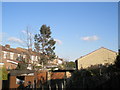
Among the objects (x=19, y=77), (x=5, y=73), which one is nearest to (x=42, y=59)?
(x=5, y=73)

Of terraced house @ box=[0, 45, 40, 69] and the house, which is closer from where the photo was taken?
the house

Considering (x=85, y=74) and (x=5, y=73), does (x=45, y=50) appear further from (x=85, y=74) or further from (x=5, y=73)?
(x=85, y=74)

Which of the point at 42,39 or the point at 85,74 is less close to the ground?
the point at 42,39

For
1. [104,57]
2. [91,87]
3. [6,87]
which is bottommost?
[6,87]

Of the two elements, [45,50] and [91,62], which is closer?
[91,62]

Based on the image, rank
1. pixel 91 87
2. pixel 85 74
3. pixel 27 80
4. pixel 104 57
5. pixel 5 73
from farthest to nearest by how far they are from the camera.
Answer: pixel 104 57 < pixel 5 73 < pixel 27 80 < pixel 85 74 < pixel 91 87

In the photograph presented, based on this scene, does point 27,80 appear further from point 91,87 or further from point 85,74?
point 91,87

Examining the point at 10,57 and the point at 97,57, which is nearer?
the point at 97,57

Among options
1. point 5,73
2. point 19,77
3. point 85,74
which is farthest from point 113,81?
point 5,73

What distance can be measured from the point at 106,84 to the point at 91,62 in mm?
25789

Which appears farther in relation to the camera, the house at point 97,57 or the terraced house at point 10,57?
the terraced house at point 10,57

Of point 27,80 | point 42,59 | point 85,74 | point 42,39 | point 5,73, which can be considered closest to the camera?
point 85,74

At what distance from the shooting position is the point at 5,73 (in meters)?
26.7

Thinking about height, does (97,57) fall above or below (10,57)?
below
